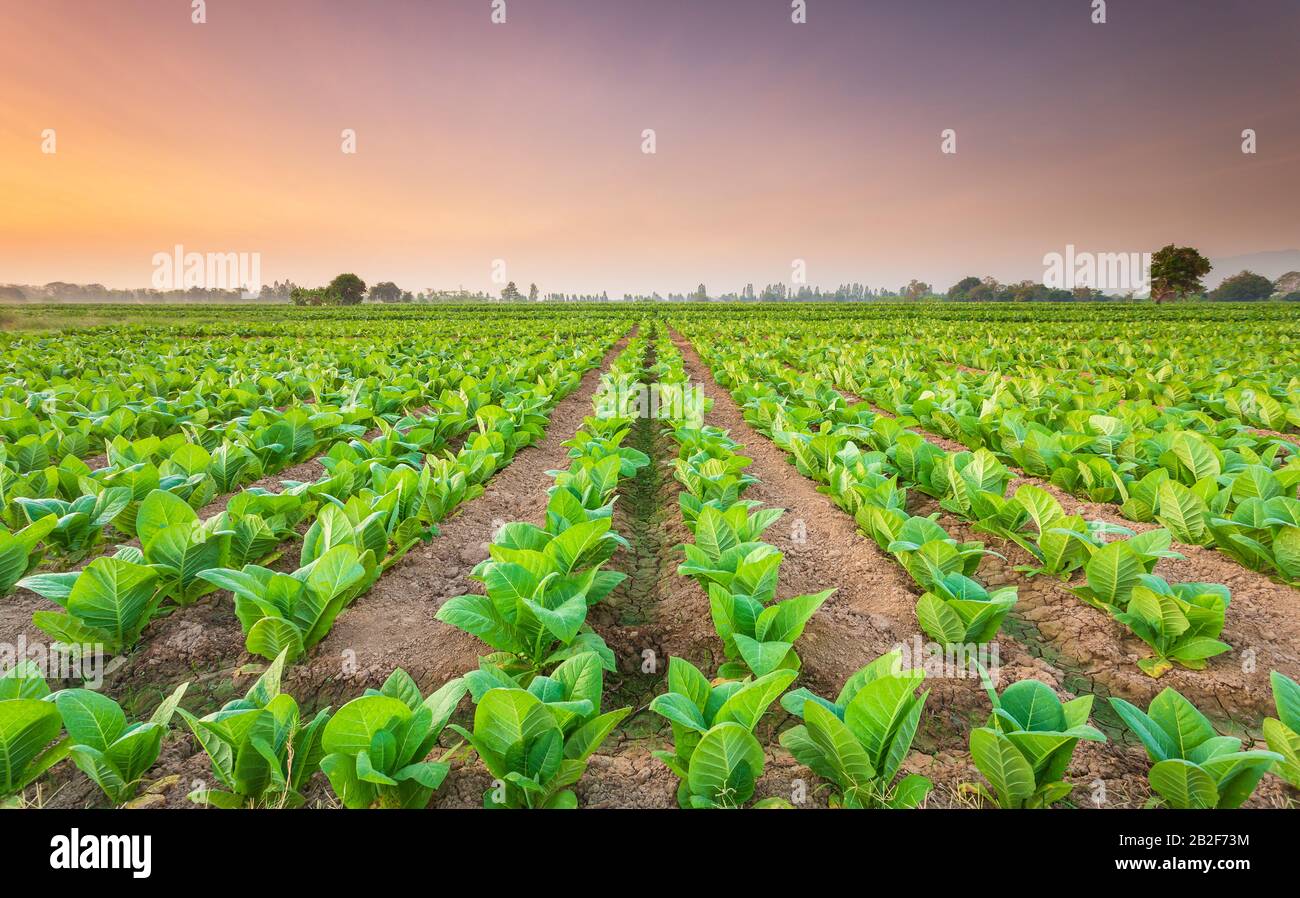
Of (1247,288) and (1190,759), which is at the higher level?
(1247,288)

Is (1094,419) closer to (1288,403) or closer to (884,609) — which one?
(884,609)

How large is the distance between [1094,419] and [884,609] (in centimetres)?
356

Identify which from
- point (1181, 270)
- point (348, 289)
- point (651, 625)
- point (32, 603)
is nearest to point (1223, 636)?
point (651, 625)

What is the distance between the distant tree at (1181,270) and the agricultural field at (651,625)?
90.8 m

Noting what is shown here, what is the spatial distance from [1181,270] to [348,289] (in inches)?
4622

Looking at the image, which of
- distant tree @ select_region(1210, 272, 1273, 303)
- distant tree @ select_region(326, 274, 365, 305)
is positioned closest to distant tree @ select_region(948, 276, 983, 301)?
distant tree @ select_region(1210, 272, 1273, 303)

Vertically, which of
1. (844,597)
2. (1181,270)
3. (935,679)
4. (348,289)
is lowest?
(935,679)

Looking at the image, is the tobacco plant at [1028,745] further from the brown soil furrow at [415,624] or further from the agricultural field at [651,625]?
the brown soil furrow at [415,624]

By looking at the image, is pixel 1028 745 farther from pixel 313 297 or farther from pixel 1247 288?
pixel 1247 288

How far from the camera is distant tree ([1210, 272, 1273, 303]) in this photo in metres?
102

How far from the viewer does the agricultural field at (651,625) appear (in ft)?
5.48

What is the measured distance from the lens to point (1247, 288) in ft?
340

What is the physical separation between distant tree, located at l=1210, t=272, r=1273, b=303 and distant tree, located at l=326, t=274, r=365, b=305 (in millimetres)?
153000
